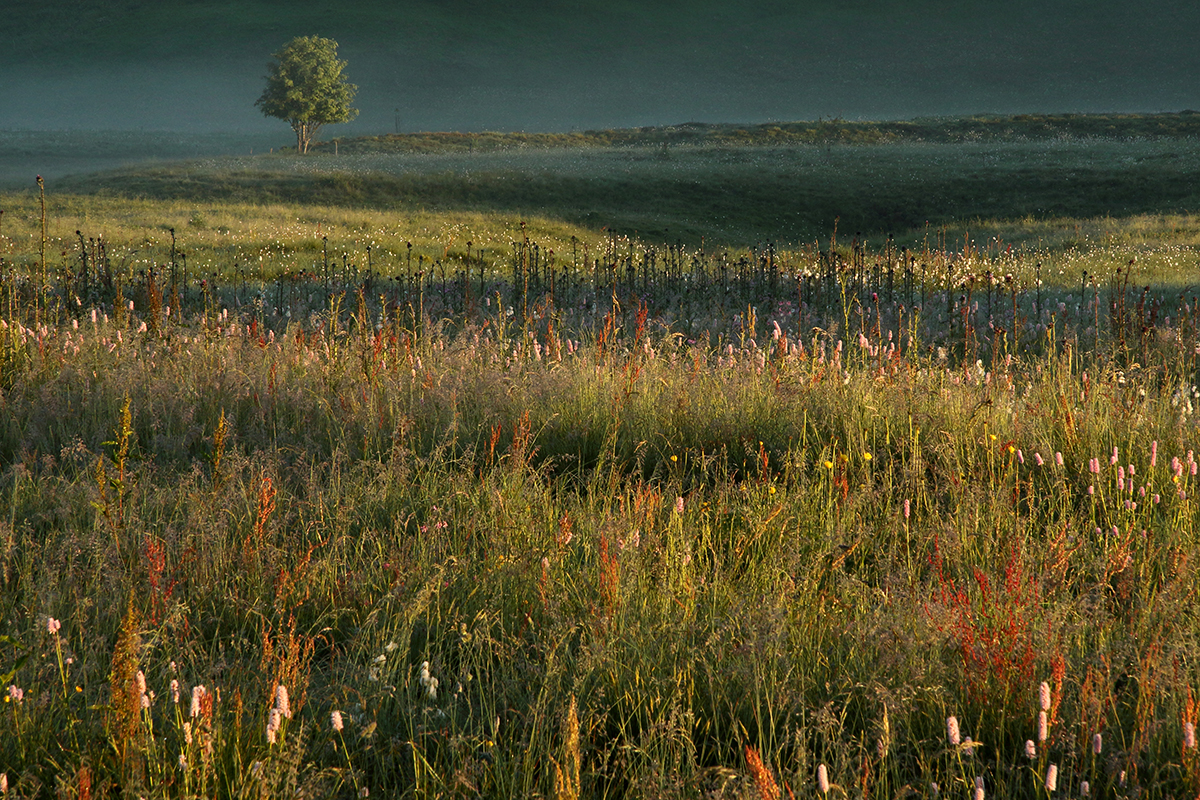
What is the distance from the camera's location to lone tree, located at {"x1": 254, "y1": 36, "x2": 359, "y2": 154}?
254 ft

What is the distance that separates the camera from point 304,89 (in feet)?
257

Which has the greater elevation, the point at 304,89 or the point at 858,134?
the point at 304,89

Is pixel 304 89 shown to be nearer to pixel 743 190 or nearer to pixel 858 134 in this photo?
pixel 858 134

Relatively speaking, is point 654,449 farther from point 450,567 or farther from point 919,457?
point 450,567

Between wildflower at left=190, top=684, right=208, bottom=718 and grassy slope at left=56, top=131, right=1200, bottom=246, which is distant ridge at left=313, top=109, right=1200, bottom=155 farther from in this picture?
wildflower at left=190, top=684, right=208, bottom=718

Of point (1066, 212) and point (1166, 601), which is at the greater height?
point (1066, 212)

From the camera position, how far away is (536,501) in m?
3.55

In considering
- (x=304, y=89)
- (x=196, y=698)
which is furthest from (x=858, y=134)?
(x=196, y=698)

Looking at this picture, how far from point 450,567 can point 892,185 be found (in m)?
38.1

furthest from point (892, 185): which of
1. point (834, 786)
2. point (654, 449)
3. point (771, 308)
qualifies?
point (834, 786)

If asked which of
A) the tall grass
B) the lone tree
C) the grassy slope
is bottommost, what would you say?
the tall grass

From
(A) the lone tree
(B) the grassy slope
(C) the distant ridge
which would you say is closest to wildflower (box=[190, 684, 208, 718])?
(B) the grassy slope

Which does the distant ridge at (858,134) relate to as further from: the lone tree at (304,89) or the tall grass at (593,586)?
the tall grass at (593,586)

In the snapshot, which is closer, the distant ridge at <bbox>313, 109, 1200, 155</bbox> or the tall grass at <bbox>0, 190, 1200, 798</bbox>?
the tall grass at <bbox>0, 190, 1200, 798</bbox>
